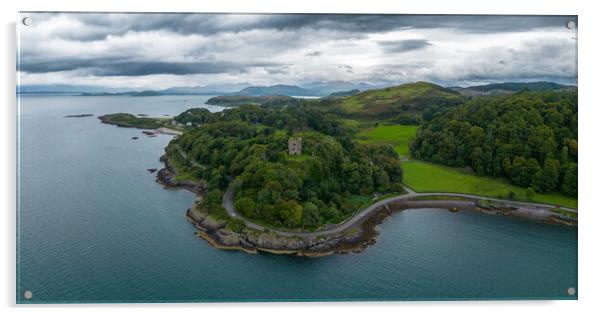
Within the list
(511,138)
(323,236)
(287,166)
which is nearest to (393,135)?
(511,138)

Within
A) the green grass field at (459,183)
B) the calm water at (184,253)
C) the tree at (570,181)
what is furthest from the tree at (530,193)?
the tree at (570,181)

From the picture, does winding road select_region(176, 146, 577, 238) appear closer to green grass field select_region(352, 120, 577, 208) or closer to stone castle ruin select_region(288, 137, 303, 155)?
green grass field select_region(352, 120, 577, 208)

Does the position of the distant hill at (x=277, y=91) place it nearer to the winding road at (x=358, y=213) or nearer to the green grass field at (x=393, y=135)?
the winding road at (x=358, y=213)

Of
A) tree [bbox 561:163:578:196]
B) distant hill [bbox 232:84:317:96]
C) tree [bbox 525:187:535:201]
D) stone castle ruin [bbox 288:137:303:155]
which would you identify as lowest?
tree [bbox 525:187:535:201]

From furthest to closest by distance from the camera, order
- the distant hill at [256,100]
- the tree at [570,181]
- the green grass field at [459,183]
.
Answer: the distant hill at [256,100] → the green grass field at [459,183] → the tree at [570,181]

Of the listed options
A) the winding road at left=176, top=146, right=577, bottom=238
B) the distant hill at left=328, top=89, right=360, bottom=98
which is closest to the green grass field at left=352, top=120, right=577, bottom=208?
the winding road at left=176, top=146, right=577, bottom=238

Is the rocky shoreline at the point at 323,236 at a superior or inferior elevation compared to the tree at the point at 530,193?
inferior

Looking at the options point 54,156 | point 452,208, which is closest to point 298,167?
point 452,208

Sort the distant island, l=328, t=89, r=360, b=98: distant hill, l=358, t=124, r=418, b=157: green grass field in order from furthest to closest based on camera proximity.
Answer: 1. l=358, t=124, r=418, b=157: green grass field
2. l=328, t=89, r=360, b=98: distant hill
3. the distant island
